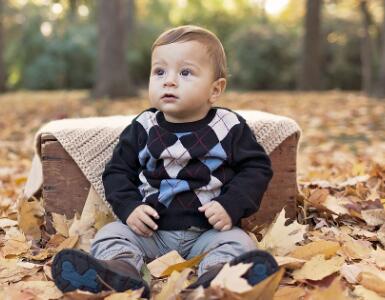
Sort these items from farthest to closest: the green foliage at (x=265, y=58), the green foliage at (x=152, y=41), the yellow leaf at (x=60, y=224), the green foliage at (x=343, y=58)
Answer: the green foliage at (x=265, y=58) → the green foliage at (x=152, y=41) → the green foliage at (x=343, y=58) → the yellow leaf at (x=60, y=224)

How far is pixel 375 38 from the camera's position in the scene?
18.1m

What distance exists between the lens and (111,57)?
1060cm

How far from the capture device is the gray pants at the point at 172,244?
7.02 feet

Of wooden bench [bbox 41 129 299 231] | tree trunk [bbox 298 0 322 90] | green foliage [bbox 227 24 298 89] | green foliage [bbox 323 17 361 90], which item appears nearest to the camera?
wooden bench [bbox 41 129 299 231]

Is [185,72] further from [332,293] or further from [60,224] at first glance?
[332,293]

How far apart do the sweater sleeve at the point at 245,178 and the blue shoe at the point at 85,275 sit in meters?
0.50

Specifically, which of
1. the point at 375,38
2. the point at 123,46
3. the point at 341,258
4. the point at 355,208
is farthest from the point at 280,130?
the point at 375,38

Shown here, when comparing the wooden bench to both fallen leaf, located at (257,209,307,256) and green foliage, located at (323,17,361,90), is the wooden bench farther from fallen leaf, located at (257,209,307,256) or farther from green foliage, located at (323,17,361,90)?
green foliage, located at (323,17,361,90)

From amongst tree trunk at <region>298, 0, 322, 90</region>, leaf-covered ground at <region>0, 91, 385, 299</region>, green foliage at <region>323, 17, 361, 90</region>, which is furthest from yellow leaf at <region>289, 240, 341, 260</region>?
green foliage at <region>323, 17, 361, 90</region>

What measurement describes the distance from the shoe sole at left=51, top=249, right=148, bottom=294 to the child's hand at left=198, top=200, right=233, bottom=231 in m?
0.43

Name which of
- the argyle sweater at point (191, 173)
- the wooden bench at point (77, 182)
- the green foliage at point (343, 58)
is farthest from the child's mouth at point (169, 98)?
the green foliage at point (343, 58)

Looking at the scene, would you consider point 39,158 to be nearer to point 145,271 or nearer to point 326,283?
point 145,271

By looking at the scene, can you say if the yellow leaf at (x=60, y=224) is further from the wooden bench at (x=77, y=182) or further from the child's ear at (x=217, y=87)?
the child's ear at (x=217, y=87)

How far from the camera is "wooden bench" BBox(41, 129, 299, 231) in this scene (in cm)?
275
